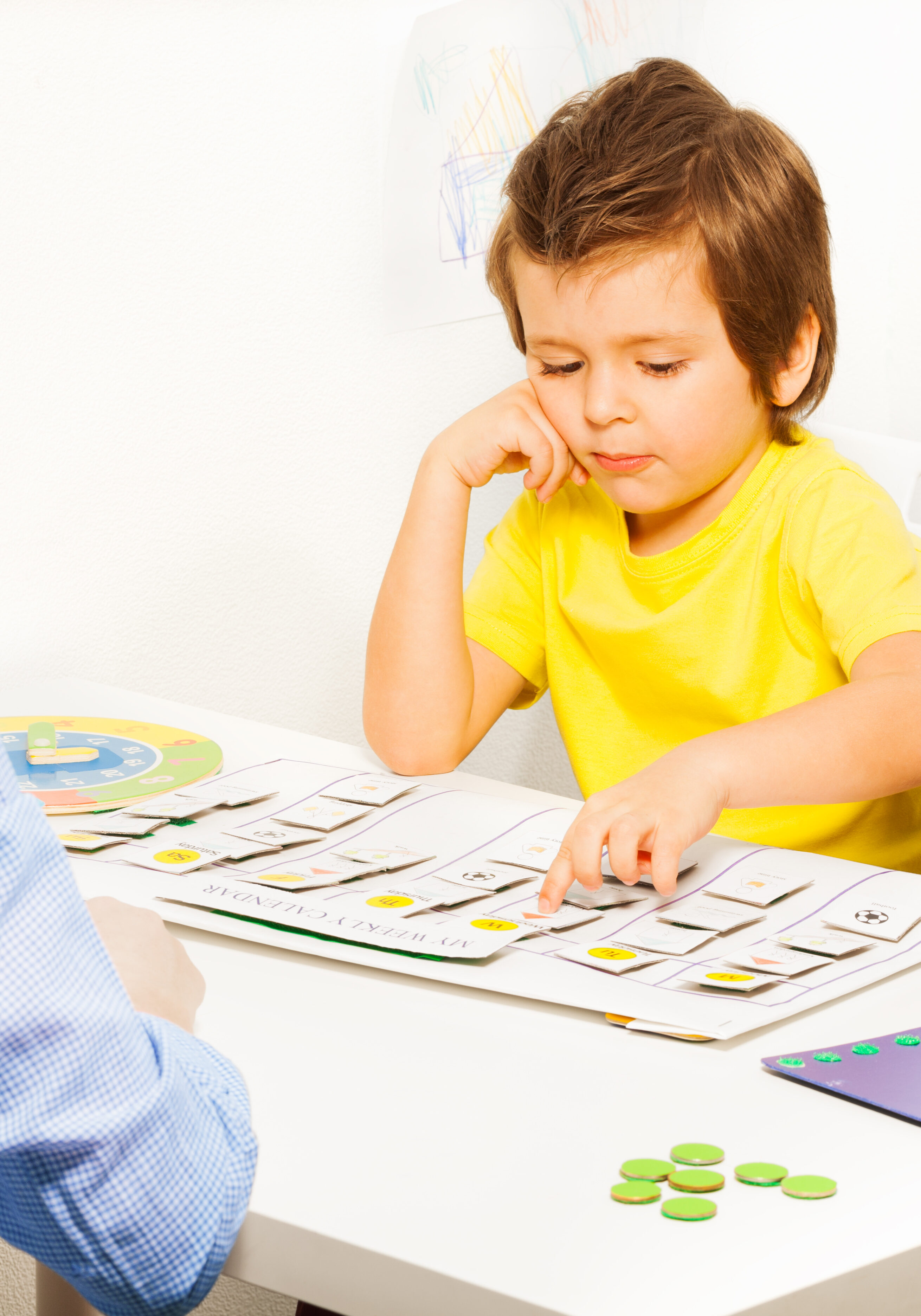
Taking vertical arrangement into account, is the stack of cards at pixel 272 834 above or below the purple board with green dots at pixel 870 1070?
above

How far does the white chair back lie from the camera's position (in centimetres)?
105

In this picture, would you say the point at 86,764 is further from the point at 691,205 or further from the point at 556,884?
the point at 691,205

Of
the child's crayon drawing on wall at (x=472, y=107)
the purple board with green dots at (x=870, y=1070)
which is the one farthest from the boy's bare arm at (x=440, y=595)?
the purple board with green dots at (x=870, y=1070)

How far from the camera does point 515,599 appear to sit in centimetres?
97

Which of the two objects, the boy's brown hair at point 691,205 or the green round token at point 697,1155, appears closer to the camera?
the green round token at point 697,1155

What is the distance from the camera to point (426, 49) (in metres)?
1.13

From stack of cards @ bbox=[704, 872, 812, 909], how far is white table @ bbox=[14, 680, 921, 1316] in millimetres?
A: 75

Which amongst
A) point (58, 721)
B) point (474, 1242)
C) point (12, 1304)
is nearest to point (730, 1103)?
Result: point (474, 1242)

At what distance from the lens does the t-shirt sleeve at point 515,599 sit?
3.16 ft

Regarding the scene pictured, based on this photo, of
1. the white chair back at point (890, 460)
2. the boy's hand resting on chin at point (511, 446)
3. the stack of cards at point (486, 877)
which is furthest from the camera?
the white chair back at point (890, 460)

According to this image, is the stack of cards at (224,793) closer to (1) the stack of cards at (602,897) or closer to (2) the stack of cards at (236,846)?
(2) the stack of cards at (236,846)

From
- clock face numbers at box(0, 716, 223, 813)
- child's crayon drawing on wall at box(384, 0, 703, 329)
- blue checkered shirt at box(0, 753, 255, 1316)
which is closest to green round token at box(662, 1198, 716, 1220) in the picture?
blue checkered shirt at box(0, 753, 255, 1316)

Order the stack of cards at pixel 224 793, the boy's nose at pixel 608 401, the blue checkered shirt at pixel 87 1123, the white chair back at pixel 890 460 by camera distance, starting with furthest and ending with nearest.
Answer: the white chair back at pixel 890 460 < the boy's nose at pixel 608 401 < the stack of cards at pixel 224 793 < the blue checkered shirt at pixel 87 1123

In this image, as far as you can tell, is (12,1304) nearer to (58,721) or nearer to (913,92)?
(58,721)
